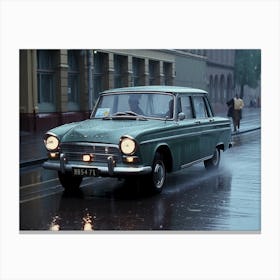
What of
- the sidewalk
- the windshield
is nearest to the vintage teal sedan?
the windshield

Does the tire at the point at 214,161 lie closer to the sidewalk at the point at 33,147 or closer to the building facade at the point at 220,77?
the building facade at the point at 220,77

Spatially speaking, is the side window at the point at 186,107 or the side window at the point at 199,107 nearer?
the side window at the point at 186,107

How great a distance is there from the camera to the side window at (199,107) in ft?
31.6

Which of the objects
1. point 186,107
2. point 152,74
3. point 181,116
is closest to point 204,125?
point 186,107

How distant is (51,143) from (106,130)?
0.76m

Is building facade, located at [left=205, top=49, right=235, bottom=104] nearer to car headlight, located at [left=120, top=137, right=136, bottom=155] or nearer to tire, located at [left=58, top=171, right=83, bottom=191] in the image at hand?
car headlight, located at [left=120, top=137, right=136, bottom=155]

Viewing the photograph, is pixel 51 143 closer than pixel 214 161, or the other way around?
pixel 51 143

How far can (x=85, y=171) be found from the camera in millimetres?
8094

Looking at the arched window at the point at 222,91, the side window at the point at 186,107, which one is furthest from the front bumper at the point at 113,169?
the arched window at the point at 222,91

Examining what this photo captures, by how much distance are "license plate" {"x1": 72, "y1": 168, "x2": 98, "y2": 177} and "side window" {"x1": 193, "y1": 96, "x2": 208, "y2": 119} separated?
2170 millimetres

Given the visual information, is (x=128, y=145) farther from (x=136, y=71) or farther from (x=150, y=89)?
(x=136, y=71)

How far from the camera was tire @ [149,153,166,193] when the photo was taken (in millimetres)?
8344
